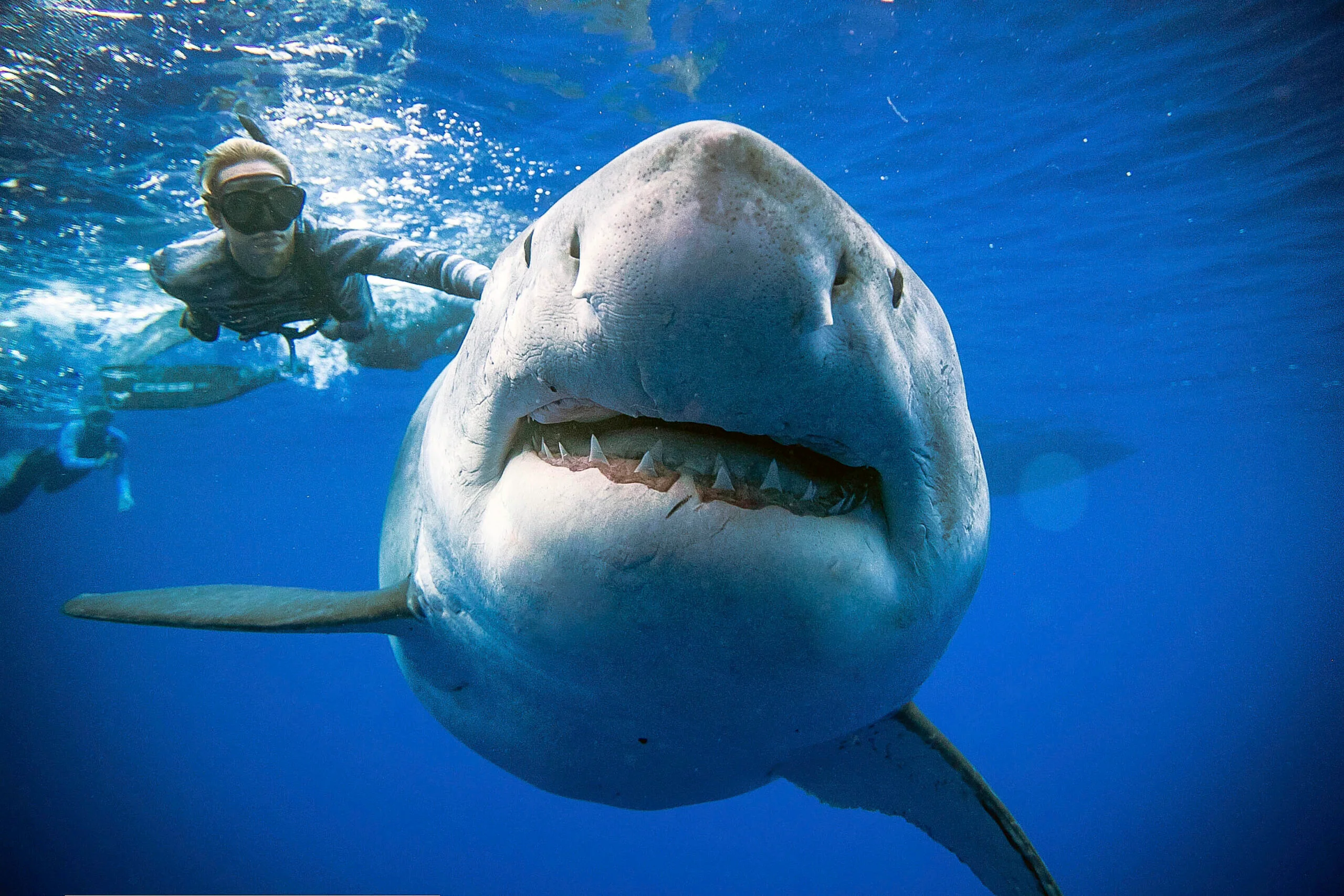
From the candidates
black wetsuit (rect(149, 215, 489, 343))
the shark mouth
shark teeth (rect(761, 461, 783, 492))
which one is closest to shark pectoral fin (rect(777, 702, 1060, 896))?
the shark mouth

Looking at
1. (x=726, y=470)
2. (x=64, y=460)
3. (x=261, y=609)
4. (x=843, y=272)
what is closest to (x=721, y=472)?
(x=726, y=470)

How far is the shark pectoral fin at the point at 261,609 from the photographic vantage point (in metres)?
2.30

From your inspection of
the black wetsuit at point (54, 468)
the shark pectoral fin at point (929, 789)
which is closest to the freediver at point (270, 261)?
the shark pectoral fin at point (929, 789)

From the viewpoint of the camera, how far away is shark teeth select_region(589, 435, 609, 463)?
1.33 meters

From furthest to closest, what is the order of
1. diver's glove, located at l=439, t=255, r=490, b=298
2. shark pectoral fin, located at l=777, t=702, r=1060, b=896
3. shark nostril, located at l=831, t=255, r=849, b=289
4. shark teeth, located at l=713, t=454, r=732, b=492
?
diver's glove, located at l=439, t=255, r=490, b=298 < shark pectoral fin, located at l=777, t=702, r=1060, b=896 < shark teeth, located at l=713, t=454, r=732, b=492 < shark nostril, located at l=831, t=255, r=849, b=289

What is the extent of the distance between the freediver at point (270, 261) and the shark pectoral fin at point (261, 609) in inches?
121

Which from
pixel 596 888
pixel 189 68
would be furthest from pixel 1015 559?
pixel 189 68

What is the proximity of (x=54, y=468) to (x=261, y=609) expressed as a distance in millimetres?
16935

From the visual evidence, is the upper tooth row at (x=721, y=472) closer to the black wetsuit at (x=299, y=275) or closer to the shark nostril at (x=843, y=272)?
the shark nostril at (x=843, y=272)

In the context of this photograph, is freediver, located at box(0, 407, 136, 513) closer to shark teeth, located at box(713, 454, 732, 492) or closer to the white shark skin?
the white shark skin

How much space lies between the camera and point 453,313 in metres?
11.7

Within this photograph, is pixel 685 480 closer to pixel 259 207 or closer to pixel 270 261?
pixel 259 207

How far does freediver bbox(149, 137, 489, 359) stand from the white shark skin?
4024 millimetres

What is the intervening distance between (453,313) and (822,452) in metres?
11.5
